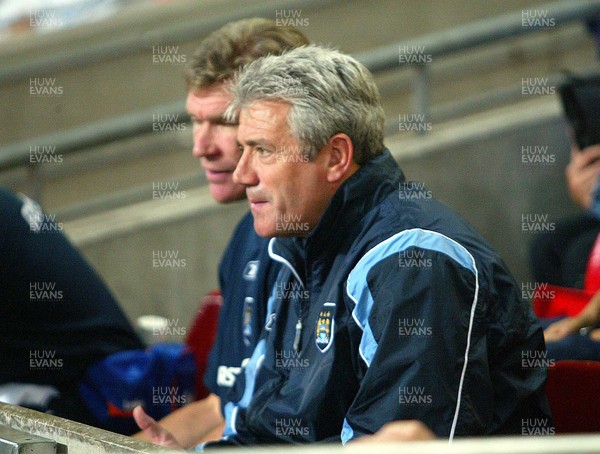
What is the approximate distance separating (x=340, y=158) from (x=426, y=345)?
581 millimetres

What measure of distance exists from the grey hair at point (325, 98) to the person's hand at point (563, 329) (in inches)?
36.9

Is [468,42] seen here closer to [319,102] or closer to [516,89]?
[516,89]

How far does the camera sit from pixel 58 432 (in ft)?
7.00

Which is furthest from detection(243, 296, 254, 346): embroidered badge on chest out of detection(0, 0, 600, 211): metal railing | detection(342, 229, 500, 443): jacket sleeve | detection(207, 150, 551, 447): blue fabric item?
detection(0, 0, 600, 211): metal railing

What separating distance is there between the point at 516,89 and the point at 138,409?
3303 mm

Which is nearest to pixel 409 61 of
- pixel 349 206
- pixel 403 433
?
pixel 349 206

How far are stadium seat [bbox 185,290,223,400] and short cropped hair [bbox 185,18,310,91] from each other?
92 cm

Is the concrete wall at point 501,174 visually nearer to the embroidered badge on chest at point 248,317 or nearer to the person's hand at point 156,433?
the embroidered badge on chest at point 248,317

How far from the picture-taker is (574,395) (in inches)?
101

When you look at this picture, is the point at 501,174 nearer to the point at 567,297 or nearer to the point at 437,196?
the point at 437,196

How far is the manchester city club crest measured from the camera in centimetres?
241

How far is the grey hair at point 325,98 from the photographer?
2547 mm

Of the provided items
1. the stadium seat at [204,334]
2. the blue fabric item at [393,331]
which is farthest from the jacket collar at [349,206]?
the stadium seat at [204,334]

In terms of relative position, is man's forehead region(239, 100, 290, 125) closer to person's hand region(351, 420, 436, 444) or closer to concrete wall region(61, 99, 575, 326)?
person's hand region(351, 420, 436, 444)
